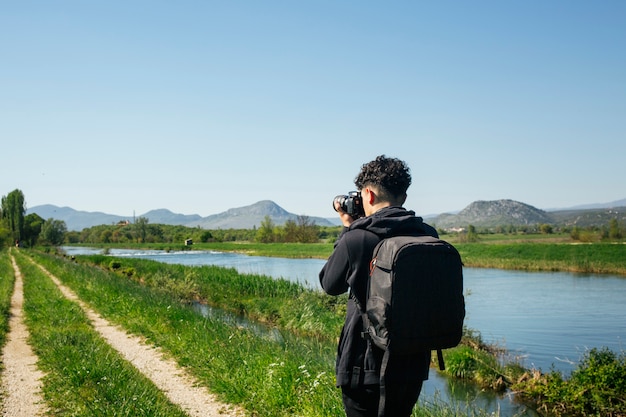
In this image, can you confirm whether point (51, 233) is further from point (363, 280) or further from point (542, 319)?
point (363, 280)

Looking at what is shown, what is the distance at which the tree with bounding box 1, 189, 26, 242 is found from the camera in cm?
8238

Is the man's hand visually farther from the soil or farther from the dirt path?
the dirt path

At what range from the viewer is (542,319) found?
18.8 meters

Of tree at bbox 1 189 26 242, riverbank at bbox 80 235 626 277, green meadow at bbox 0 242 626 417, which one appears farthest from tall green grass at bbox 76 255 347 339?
tree at bbox 1 189 26 242

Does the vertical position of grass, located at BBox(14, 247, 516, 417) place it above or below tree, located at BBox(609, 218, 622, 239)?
below

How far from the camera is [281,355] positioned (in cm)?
719

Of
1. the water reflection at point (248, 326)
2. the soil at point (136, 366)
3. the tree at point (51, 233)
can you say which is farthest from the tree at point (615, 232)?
the tree at point (51, 233)

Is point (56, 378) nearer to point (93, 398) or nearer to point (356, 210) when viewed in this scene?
point (93, 398)

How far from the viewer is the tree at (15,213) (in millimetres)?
82375

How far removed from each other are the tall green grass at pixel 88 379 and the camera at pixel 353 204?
3.22m

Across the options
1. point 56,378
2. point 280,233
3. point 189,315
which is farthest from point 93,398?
point 280,233

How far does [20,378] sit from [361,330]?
5.99 meters

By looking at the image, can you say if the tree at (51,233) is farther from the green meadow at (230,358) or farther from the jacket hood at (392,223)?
the jacket hood at (392,223)

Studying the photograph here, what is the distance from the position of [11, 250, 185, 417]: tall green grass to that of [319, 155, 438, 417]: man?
3.10 m
